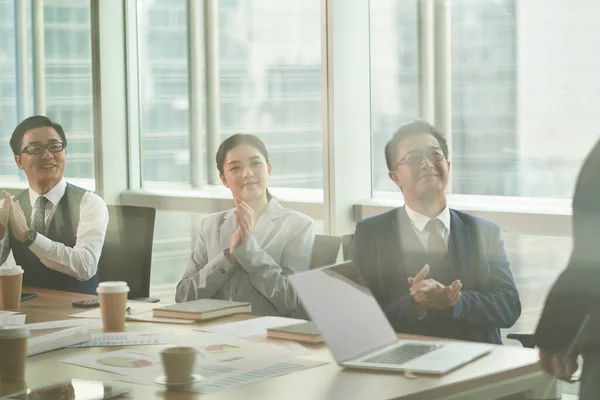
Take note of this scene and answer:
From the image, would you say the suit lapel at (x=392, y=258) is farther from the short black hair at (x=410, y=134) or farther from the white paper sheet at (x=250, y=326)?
the white paper sheet at (x=250, y=326)

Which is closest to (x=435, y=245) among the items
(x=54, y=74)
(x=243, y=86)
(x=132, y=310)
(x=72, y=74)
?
(x=132, y=310)

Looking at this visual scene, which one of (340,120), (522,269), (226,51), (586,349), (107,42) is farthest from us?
(107,42)

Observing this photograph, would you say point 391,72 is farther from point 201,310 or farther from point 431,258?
point 201,310

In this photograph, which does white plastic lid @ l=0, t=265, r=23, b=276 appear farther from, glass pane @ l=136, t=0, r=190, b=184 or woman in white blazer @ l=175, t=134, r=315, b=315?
glass pane @ l=136, t=0, r=190, b=184

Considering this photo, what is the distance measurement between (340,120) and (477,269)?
163 centimetres

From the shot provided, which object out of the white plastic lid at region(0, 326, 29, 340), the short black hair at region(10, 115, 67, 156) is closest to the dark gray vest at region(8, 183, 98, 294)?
the short black hair at region(10, 115, 67, 156)

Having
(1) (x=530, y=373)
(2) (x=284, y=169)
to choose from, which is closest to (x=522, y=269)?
(2) (x=284, y=169)

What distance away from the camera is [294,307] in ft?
10.1

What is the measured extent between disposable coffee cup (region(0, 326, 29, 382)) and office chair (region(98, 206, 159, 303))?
1.49 m

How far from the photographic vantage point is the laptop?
1.81 m

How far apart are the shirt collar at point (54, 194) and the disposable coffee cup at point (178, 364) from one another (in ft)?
7.21

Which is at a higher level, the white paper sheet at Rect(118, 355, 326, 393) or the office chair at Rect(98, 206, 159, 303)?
the office chair at Rect(98, 206, 159, 303)

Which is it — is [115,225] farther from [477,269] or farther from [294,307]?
[477,269]

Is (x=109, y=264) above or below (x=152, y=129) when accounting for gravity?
below
